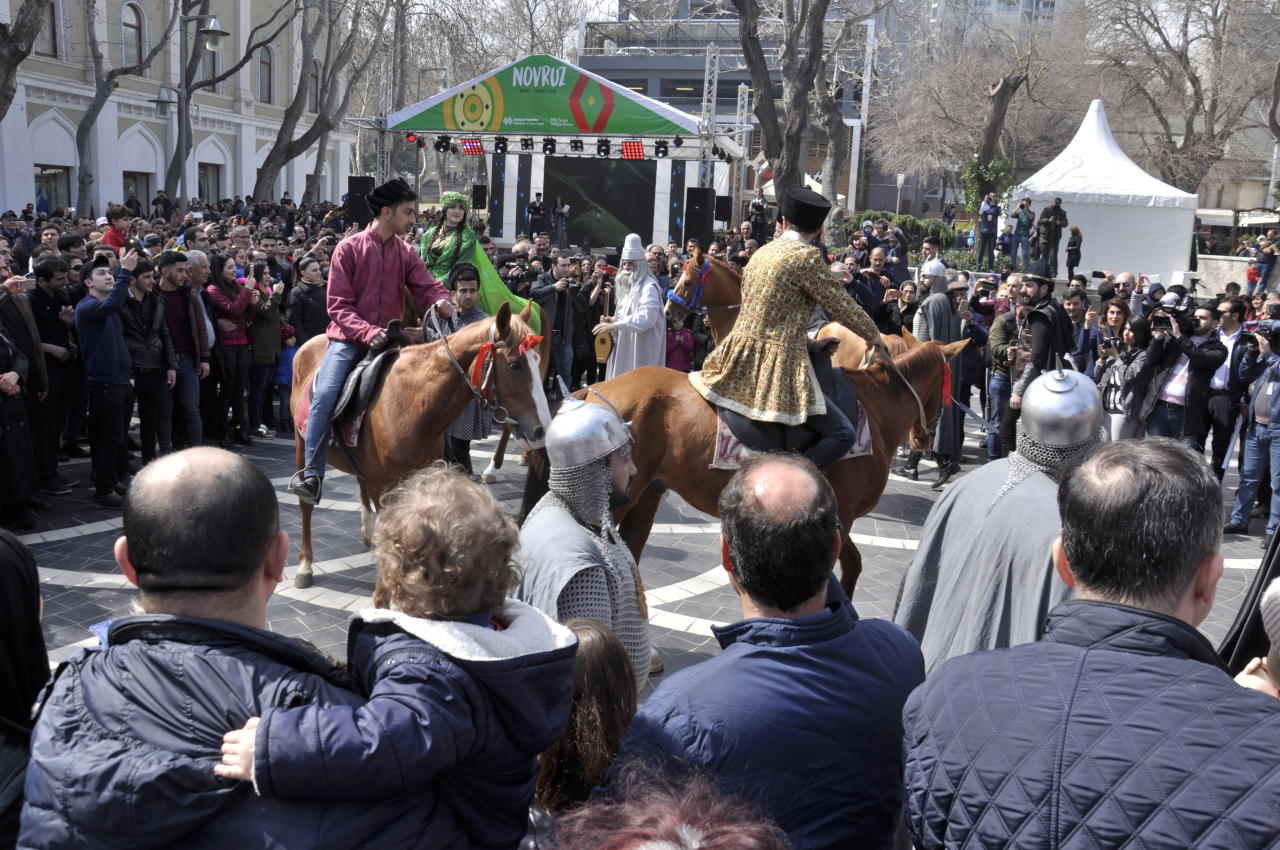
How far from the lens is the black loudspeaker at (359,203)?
19.5 m

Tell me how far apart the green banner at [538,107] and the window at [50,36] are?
46.6ft

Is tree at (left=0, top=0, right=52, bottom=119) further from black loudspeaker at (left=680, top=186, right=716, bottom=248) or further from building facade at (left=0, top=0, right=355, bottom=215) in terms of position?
black loudspeaker at (left=680, top=186, right=716, bottom=248)

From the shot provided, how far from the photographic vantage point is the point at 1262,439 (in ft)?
29.2

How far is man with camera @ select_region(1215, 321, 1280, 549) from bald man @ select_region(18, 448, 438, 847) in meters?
8.74

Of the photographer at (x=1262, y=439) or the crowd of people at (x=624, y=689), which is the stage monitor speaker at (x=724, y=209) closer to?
the photographer at (x=1262, y=439)

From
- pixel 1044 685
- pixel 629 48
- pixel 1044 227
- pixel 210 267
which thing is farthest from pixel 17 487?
pixel 629 48

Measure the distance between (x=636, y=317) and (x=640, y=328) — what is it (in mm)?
117

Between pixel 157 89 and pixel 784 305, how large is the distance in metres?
37.6

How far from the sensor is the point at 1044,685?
178cm

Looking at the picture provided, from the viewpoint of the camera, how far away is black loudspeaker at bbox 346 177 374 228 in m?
19.5

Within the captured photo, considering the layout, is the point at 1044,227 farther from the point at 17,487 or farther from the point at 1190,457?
the point at 1190,457

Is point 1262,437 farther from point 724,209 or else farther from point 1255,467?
point 724,209

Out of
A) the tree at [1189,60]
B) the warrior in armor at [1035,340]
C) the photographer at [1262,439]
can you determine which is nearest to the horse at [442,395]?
the warrior in armor at [1035,340]

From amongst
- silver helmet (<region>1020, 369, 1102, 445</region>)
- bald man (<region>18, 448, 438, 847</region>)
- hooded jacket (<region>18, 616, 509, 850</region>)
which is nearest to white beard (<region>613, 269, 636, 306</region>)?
silver helmet (<region>1020, 369, 1102, 445</region>)
